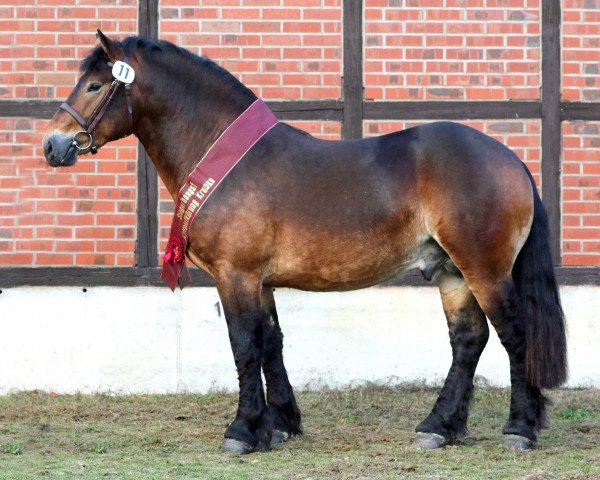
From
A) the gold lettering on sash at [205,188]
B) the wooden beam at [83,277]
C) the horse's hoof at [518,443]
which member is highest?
the gold lettering on sash at [205,188]

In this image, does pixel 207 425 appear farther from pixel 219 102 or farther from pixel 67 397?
pixel 219 102

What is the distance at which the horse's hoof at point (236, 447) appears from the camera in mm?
5832

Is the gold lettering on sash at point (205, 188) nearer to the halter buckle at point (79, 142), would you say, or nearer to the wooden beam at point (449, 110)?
the halter buckle at point (79, 142)

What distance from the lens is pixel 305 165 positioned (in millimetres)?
5977

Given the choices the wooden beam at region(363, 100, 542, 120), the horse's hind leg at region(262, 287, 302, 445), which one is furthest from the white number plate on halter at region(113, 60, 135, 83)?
the wooden beam at region(363, 100, 542, 120)

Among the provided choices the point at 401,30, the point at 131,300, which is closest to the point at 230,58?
the point at 401,30

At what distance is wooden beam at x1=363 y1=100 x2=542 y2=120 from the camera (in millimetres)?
7902

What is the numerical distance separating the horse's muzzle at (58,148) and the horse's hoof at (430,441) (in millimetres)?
2537

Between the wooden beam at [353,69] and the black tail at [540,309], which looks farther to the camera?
the wooden beam at [353,69]

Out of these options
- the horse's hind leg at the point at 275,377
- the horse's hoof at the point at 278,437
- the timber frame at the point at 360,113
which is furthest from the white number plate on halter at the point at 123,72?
the horse's hoof at the point at 278,437

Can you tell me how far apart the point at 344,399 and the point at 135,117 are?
268 centimetres

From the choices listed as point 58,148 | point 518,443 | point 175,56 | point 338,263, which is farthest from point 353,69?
point 518,443

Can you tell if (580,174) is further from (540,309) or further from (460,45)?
(540,309)

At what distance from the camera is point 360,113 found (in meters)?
7.91
